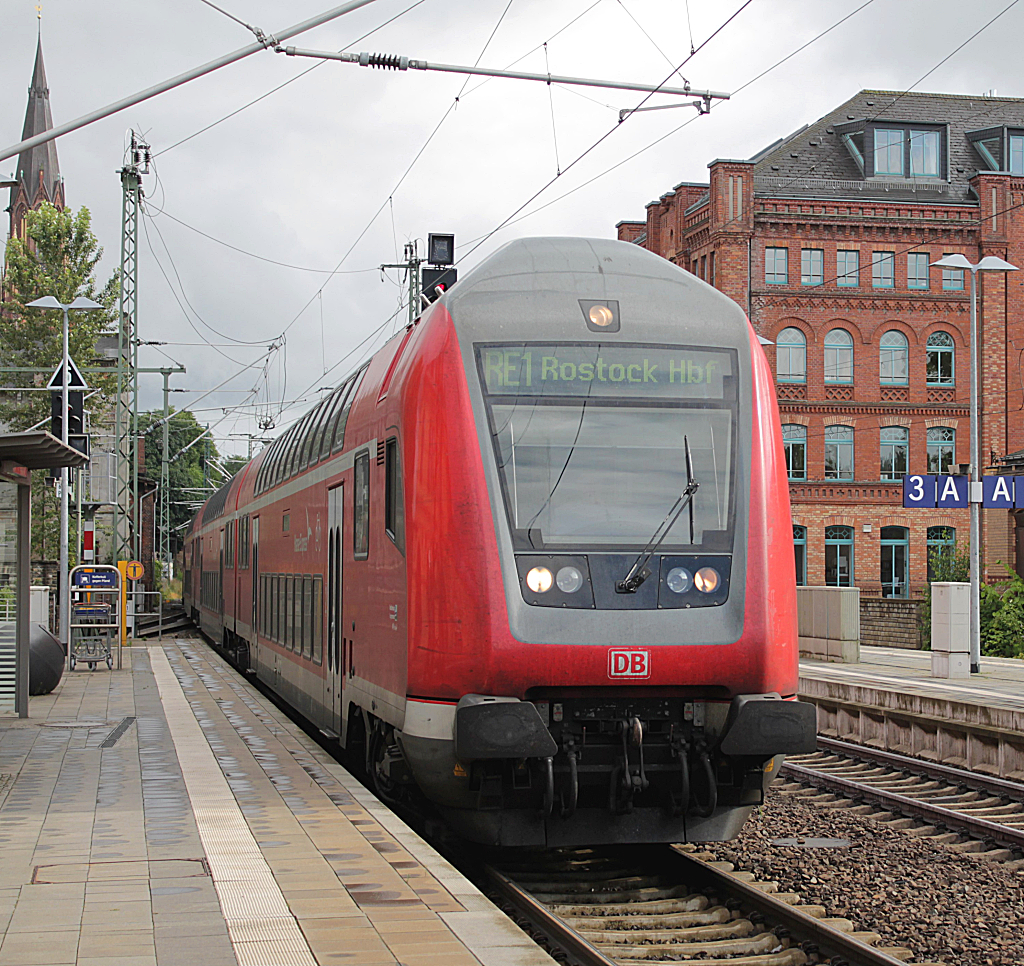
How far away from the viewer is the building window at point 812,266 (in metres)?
47.4

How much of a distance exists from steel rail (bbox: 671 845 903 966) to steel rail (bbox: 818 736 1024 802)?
192 inches

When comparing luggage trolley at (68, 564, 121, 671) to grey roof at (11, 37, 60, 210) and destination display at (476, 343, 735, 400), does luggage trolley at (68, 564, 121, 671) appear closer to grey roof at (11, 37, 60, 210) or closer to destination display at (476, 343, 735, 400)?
destination display at (476, 343, 735, 400)

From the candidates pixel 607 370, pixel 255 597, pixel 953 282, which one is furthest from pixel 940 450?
pixel 607 370

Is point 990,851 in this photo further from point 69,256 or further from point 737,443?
point 69,256

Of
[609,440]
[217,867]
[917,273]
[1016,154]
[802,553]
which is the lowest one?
[217,867]

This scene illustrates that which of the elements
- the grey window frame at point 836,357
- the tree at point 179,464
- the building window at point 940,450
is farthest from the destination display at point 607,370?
the tree at point 179,464

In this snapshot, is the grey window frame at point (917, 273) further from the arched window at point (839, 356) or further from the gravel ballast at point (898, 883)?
the gravel ballast at point (898, 883)

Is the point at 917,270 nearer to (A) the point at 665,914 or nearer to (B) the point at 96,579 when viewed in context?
(B) the point at 96,579

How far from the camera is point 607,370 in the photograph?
8.38 meters

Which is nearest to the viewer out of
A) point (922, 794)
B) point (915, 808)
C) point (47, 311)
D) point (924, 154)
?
point (915, 808)

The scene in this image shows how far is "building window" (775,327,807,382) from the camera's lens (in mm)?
47438

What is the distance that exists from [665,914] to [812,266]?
4222 centimetres

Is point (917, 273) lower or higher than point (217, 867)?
higher

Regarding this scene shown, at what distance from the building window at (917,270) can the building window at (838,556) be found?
9116 mm
